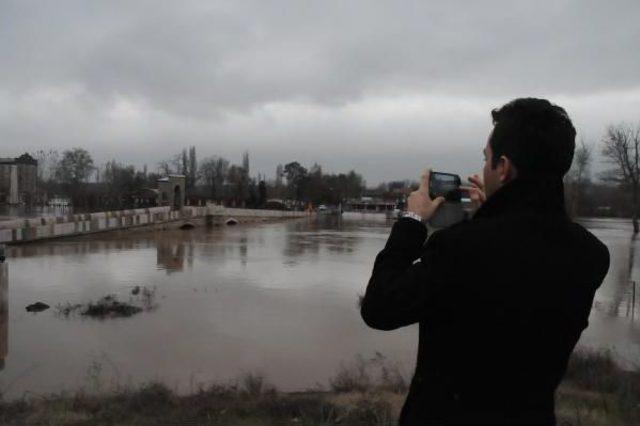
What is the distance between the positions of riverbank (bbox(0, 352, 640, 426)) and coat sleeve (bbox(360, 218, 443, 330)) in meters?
3.09

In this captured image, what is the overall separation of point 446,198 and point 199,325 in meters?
8.43

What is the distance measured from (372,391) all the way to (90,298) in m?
7.68

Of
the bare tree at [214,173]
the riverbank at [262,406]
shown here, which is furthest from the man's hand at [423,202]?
the bare tree at [214,173]

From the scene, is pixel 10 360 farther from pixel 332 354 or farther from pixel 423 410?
pixel 423 410

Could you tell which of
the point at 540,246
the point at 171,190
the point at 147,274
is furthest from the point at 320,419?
the point at 171,190

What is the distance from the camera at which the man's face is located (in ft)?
5.65

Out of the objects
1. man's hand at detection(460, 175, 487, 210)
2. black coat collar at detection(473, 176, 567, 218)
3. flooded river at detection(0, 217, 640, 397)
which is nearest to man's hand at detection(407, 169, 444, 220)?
man's hand at detection(460, 175, 487, 210)

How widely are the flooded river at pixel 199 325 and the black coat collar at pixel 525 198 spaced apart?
18.5ft

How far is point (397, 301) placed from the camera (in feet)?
5.29

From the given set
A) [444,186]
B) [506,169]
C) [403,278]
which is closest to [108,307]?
[444,186]

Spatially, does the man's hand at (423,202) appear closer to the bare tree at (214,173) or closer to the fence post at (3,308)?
the fence post at (3,308)

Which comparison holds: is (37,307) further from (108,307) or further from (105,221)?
(105,221)

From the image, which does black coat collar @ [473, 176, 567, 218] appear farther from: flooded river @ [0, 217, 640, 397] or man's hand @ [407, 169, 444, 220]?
flooded river @ [0, 217, 640, 397]

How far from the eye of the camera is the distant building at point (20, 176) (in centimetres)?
6750
